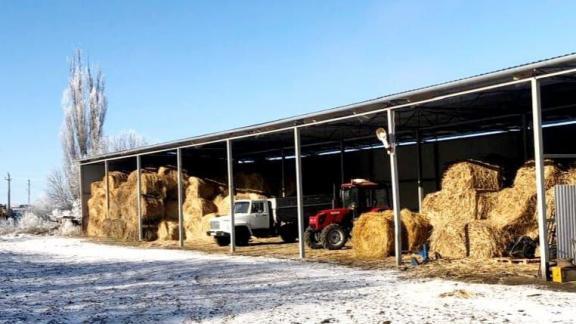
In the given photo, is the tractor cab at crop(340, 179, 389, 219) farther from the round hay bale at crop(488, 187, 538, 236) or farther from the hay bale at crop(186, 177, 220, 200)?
the hay bale at crop(186, 177, 220, 200)

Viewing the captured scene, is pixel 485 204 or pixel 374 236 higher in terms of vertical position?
pixel 485 204

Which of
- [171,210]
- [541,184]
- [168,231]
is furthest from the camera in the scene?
[171,210]

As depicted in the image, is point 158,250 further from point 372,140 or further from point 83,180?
point 83,180

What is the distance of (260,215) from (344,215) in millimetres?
4824

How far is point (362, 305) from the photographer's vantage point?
1048 cm

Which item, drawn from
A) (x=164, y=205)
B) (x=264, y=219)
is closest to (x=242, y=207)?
(x=264, y=219)

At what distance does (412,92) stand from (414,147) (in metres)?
14.2

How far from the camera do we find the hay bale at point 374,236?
17.8m

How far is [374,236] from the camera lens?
Result: 18.0m

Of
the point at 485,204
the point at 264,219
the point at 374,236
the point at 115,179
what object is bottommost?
the point at 374,236

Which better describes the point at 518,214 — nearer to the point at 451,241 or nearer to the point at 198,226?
the point at 451,241

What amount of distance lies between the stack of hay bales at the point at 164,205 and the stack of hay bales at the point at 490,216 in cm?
1329

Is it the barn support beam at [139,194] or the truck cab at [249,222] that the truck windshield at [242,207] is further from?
the barn support beam at [139,194]

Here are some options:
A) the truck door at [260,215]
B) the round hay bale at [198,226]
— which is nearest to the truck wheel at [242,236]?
the truck door at [260,215]
